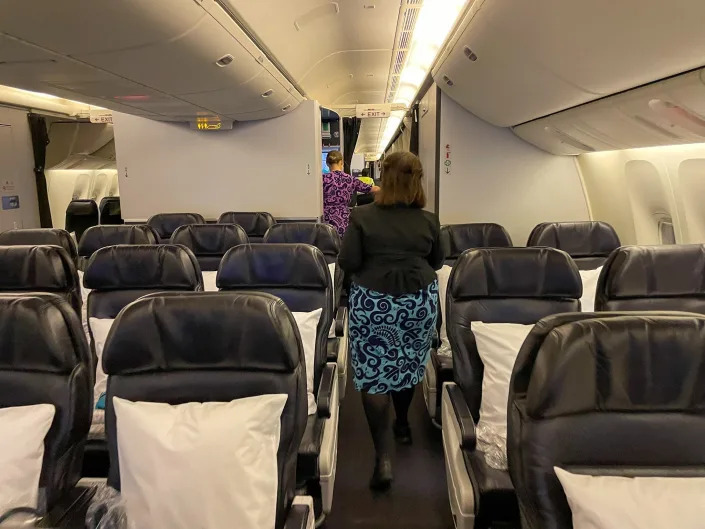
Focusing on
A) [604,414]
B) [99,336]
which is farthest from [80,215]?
[604,414]

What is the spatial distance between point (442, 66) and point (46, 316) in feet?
15.0

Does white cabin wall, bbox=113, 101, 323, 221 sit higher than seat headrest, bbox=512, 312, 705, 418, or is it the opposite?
white cabin wall, bbox=113, 101, 323, 221

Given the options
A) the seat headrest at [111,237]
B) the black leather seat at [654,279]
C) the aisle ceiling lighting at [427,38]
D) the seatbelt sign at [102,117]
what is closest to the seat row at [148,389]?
the black leather seat at [654,279]

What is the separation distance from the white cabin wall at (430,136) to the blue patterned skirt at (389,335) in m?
3.44

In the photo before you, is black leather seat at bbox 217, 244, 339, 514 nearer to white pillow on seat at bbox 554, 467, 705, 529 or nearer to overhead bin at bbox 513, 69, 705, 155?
white pillow on seat at bbox 554, 467, 705, 529

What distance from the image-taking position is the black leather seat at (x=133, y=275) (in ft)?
9.48

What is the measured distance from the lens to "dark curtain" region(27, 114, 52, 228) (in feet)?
26.9

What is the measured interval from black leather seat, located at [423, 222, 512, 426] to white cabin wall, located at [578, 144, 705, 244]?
1378 mm

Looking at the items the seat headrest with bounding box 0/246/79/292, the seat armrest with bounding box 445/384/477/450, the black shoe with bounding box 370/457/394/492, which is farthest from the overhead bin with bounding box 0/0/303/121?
the black shoe with bounding box 370/457/394/492

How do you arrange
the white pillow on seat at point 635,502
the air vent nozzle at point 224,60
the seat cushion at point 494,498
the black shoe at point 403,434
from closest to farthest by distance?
the white pillow on seat at point 635,502 < the seat cushion at point 494,498 < the black shoe at point 403,434 < the air vent nozzle at point 224,60

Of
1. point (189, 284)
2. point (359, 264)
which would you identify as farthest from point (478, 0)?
point (189, 284)

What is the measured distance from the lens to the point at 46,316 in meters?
1.67

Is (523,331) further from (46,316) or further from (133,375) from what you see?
(46,316)

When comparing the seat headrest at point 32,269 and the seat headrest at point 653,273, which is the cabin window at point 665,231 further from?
the seat headrest at point 32,269
